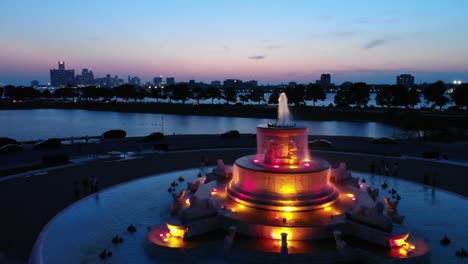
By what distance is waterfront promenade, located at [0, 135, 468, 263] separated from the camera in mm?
16312

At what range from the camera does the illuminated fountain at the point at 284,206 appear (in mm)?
13500

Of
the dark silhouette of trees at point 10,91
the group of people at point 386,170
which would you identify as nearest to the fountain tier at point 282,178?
the group of people at point 386,170

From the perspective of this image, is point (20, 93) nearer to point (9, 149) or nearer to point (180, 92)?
point (180, 92)

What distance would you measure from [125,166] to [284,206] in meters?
15.6

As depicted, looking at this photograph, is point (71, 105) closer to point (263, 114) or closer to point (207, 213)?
point (263, 114)

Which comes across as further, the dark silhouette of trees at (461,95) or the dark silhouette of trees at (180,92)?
the dark silhouette of trees at (180,92)

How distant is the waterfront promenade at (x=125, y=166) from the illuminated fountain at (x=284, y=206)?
5.52m

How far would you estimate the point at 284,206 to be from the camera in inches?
596

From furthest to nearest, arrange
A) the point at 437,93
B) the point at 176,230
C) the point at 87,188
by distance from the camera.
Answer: the point at 437,93 → the point at 87,188 → the point at 176,230

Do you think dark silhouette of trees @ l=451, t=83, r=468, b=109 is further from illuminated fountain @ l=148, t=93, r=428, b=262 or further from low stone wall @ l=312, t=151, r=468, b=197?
illuminated fountain @ l=148, t=93, r=428, b=262

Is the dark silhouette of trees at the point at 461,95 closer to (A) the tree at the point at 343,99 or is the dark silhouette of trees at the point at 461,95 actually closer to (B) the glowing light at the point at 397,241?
(A) the tree at the point at 343,99

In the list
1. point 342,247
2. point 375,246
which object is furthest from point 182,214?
point 375,246

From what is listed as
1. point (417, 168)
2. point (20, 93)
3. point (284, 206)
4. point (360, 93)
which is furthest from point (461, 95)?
point (20, 93)

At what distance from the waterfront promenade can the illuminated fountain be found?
5516 mm
